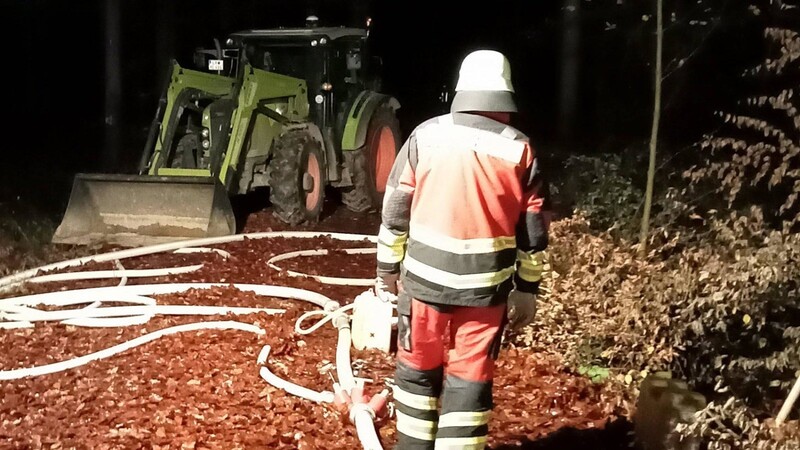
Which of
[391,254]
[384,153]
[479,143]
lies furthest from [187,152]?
[479,143]

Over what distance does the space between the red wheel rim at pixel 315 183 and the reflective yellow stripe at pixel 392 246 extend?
616 centimetres

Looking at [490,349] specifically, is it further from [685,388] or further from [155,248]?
[155,248]

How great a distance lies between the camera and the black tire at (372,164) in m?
10.2

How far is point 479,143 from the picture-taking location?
10.3ft

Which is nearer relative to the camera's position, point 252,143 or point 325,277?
point 325,277

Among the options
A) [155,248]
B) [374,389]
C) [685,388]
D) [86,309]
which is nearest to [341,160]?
[155,248]

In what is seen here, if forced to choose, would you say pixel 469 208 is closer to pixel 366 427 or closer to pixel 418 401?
pixel 418 401

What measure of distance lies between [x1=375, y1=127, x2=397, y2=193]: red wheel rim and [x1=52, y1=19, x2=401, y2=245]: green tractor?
0.05 ft

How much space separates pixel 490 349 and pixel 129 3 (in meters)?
17.5

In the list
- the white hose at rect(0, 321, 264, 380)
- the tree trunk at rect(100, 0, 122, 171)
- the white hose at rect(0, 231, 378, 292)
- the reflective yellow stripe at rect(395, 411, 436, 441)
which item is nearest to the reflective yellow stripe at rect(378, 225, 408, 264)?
the reflective yellow stripe at rect(395, 411, 436, 441)

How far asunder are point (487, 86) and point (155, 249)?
16.2 feet

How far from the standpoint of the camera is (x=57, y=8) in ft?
61.4

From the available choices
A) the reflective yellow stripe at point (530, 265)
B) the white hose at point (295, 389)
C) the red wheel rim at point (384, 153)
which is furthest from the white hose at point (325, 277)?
the reflective yellow stripe at point (530, 265)

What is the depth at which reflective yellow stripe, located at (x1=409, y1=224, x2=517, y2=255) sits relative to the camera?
124 inches
